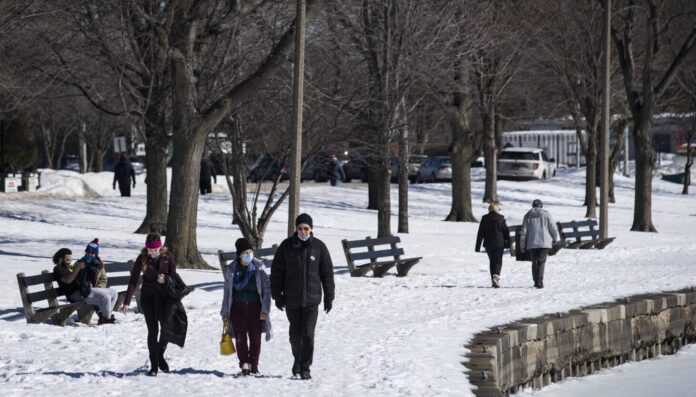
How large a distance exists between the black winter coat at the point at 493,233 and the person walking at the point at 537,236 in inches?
14.4

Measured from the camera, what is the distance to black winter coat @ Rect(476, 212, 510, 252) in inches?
839

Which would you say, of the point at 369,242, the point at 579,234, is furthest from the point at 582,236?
the point at 369,242

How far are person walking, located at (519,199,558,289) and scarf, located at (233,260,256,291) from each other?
10226mm

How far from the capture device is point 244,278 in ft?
38.9

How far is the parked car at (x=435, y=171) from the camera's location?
201 ft

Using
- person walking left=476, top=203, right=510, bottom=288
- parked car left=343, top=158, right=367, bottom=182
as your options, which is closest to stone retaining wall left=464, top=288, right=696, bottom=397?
person walking left=476, top=203, right=510, bottom=288

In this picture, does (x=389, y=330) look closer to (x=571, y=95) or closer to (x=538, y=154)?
(x=571, y=95)

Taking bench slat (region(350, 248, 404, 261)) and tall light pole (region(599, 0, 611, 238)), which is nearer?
bench slat (region(350, 248, 404, 261))

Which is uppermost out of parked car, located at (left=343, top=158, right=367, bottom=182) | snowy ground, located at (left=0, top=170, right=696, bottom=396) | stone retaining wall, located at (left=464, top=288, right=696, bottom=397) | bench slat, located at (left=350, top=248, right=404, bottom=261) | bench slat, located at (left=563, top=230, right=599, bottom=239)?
parked car, located at (left=343, top=158, right=367, bottom=182)

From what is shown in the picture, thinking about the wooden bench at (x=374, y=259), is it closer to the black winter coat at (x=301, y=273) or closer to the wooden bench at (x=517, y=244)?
the wooden bench at (x=517, y=244)

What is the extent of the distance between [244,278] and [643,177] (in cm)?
2745

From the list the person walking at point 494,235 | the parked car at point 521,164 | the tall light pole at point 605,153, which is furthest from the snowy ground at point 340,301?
the parked car at point 521,164

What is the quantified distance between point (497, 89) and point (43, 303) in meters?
24.5

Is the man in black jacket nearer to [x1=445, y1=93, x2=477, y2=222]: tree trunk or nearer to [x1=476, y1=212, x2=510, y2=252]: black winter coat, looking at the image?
[x1=476, y1=212, x2=510, y2=252]: black winter coat
